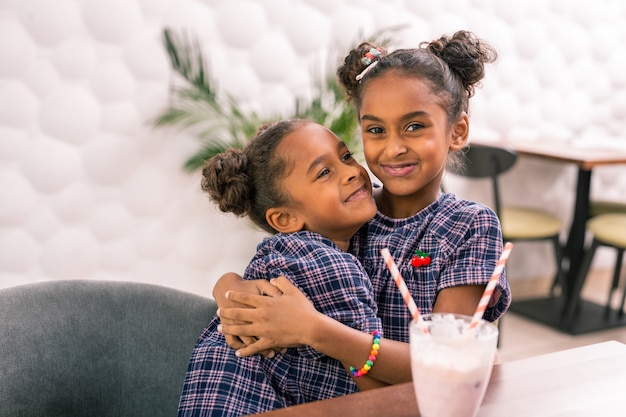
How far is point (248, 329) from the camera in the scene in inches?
46.9

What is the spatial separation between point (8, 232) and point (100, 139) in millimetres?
594

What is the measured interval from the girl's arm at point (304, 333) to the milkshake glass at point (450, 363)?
292 millimetres

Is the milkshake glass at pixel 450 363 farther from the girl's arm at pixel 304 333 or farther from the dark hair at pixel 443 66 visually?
the dark hair at pixel 443 66

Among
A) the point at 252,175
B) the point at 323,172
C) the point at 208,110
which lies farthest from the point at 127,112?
the point at 323,172

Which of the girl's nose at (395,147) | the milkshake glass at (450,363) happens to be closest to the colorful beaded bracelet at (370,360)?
the milkshake glass at (450,363)

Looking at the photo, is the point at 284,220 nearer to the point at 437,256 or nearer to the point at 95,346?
the point at 437,256

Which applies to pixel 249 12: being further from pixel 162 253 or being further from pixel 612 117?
pixel 612 117

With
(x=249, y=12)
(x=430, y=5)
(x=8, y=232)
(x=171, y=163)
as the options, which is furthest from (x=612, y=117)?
(x=8, y=232)

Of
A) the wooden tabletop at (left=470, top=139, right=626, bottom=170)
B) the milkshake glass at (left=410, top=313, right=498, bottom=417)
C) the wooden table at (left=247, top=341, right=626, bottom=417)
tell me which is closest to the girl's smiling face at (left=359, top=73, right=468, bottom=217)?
the wooden table at (left=247, top=341, right=626, bottom=417)

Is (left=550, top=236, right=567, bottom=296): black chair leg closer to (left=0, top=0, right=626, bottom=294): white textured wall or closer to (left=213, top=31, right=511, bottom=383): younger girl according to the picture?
(left=0, top=0, right=626, bottom=294): white textured wall

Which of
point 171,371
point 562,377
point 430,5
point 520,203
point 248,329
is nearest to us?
point 562,377

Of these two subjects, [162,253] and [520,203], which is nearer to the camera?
[162,253]

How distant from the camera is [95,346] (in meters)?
1.29

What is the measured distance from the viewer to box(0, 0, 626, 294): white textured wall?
3.10m
